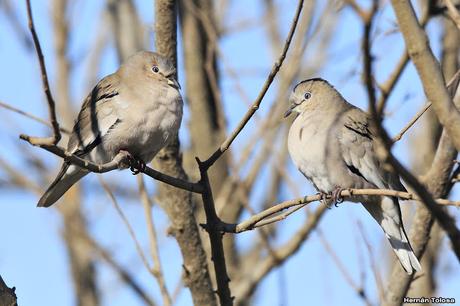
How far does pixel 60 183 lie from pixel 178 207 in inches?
28.0

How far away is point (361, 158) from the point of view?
179 inches

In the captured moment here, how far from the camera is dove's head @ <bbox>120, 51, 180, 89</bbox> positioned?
4.62 meters

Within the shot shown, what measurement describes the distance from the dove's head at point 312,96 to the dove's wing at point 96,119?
3.96 ft

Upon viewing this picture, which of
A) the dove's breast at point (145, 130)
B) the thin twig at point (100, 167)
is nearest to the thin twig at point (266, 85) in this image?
the thin twig at point (100, 167)

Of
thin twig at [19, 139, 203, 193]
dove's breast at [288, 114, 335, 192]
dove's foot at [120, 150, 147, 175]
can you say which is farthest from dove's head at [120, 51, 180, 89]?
thin twig at [19, 139, 203, 193]

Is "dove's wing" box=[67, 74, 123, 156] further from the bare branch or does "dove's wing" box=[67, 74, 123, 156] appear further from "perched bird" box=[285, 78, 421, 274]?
the bare branch

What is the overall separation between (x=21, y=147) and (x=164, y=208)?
13.2 feet

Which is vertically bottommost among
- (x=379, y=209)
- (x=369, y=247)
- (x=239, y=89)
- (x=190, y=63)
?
(x=369, y=247)

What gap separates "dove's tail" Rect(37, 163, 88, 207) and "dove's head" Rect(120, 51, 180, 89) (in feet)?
2.16

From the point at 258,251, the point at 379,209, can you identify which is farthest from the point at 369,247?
Result: the point at 258,251

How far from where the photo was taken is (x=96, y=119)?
439cm

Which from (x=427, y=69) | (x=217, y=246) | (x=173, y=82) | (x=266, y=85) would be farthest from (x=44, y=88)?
(x=173, y=82)

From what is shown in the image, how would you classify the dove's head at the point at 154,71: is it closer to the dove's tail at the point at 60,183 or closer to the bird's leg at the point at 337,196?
the dove's tail at the point at 60,183

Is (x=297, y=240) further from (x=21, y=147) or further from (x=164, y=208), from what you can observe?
(x=21, y=147)
